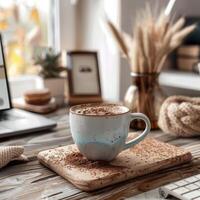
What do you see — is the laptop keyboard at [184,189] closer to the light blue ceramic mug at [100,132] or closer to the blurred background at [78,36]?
the light blue ceramic mug at [100,132]

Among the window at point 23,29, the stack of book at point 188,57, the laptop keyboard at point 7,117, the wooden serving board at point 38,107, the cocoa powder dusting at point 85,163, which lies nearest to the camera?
the cocoa powder dusting at point 85,163

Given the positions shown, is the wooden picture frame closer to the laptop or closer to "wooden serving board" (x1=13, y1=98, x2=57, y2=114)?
"wooden serving board" (x1=13, y1=98, x2=57, y2=114)

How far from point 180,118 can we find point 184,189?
339mm

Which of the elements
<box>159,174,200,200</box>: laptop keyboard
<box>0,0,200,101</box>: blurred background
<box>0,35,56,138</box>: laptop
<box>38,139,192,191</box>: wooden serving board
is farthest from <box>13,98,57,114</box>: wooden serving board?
<box>159,174,200,200</box>: laptop keyboard

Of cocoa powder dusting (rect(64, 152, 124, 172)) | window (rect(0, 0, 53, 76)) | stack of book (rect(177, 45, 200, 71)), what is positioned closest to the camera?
cocoa powder dusting (rect(64, 152, 124, 172))

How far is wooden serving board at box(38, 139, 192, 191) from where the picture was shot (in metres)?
0.66

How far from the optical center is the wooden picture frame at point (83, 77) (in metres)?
1.32

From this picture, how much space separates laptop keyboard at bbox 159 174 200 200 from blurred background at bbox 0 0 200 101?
898 mm

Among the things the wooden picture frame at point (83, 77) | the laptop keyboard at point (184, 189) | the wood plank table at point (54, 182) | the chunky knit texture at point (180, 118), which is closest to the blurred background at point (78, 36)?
the wooden picture frame at point (83, 77)

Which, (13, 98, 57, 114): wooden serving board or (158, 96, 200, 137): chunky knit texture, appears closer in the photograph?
(158, 96, 200, 137): chunky knit texture

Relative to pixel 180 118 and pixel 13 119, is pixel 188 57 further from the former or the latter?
pixel 13 119

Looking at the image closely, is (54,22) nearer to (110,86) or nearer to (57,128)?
(110,86)

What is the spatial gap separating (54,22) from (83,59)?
1.29 ft

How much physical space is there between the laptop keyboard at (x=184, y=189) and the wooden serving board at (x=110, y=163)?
0.08m
